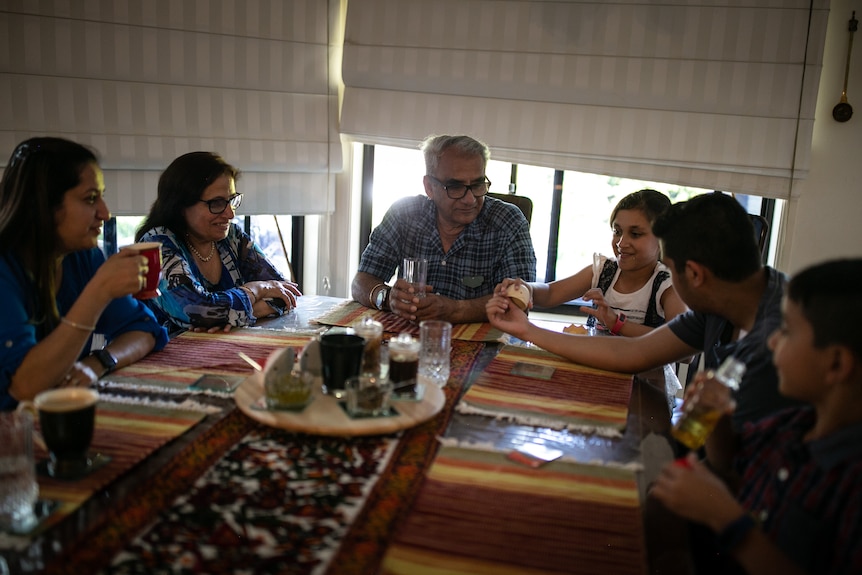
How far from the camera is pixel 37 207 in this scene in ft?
5.41

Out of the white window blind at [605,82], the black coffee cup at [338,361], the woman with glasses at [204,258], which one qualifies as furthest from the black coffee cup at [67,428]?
the white window blind at [605,82]

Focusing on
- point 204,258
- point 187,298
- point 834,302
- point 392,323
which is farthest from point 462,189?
Result: point 834,302

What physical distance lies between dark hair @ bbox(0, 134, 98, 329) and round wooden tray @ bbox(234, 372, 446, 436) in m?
0.53

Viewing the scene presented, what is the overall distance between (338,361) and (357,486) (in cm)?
39

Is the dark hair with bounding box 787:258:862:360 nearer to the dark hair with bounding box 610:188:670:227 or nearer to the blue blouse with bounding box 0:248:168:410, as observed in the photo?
the dark hair with bounding box 610:188:670:227

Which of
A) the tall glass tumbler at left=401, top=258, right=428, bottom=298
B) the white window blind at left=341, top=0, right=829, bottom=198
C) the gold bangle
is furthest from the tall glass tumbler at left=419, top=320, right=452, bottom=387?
the white window blind at left=341, top=0, right=829, bottom=198

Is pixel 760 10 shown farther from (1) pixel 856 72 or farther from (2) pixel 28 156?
(2) pixel 28 156

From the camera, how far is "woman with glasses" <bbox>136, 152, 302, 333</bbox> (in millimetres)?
2146

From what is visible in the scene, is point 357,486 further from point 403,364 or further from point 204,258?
point 204,258

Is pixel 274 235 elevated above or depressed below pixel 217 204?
below

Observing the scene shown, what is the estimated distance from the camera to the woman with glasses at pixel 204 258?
2.15 m

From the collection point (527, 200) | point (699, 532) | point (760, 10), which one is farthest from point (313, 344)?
point (760, 10)

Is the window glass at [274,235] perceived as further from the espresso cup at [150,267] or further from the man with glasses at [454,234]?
the espresso cup at [150,267]

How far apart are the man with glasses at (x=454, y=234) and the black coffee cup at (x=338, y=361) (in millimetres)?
1024
